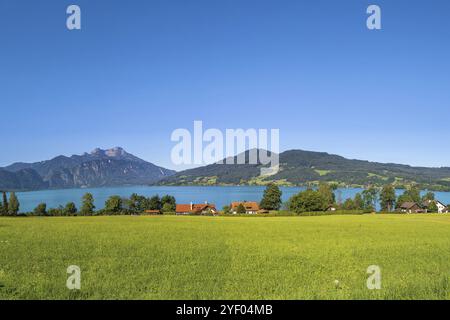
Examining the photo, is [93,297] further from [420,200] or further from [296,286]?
[420,200]

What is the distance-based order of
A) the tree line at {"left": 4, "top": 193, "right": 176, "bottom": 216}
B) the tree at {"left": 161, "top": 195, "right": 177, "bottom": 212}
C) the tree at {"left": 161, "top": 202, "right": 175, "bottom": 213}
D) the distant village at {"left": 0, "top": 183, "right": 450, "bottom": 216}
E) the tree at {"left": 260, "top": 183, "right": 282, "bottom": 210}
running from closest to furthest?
the distant village at {"left": 0, "top": 183, "right": 450, "bottom": 216}
the tree line at {"left": 4, "top": 193, "right": 176, "bottom": 216}
the tree at {"left": 260, "top": 183, "right": 282, "bottom": 210}
the tree at {"left": 161, "top": 202, "right": 175, "bottom": 213}
the tree at {"left": 161, "top": 195, "right": 177, "bottom": 212}

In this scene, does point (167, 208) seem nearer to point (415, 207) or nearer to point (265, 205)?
point (265, 205)

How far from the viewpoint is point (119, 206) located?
116000mm

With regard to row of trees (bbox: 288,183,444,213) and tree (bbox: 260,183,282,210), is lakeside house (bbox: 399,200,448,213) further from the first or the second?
tree (bbox: 260,183,282,210)

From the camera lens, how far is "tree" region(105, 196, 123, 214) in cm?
11331

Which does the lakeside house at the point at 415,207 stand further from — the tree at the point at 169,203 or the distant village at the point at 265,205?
the tree at the point at 169,203

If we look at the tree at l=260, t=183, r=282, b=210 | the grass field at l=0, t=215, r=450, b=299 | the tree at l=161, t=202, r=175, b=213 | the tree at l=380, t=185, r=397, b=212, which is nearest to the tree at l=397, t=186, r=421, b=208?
the tree at l=380, t=185, r=397, b=212

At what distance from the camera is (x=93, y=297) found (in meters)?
10.4

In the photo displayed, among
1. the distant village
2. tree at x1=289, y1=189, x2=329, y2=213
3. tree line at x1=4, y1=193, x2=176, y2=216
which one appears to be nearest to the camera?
tree at x1=289, y1=189, x2=329, y2=213

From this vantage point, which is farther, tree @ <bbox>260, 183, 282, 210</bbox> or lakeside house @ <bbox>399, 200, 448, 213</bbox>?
lakeside house @ <bbox>399, 200, 448, 213</bbox>

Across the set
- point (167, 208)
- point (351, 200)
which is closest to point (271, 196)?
point (351, 200)
